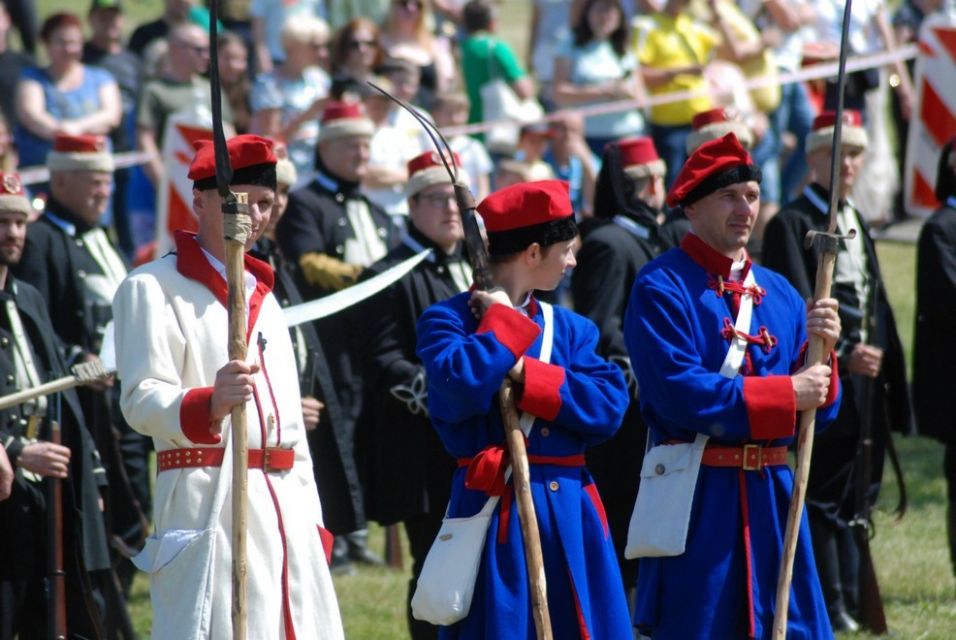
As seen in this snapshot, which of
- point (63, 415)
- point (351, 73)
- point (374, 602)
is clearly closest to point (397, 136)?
point (351, 73)

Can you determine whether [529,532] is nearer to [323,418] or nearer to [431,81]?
[323,418]

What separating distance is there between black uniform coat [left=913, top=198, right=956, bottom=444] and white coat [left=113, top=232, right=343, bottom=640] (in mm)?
4206

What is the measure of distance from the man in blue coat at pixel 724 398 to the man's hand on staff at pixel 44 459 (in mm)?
2181

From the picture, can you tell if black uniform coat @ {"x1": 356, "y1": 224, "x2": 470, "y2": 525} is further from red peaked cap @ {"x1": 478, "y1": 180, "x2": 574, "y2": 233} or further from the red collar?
red peaked cap @ {"x1": 478, "y1": 180, "x2": 574, "y2": 233}

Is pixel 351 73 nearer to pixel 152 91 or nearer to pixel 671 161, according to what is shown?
pixel 152 91

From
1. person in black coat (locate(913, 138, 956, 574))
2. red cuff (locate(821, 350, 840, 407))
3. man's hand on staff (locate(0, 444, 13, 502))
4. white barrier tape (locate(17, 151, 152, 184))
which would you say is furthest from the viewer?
white barrier tape (locate(17, 151, 152, 184))

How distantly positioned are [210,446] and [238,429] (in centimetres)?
26

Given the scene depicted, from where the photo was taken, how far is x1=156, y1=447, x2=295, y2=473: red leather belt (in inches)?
208

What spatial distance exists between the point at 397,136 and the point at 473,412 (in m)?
6.34

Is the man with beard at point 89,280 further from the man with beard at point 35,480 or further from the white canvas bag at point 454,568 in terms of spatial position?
the white canvas bag at point 454,568

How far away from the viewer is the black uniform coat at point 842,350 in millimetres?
8375

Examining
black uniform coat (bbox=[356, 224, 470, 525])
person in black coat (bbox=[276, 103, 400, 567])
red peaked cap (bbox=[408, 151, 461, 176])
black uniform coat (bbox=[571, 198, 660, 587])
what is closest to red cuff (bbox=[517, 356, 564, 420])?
black uniform coat (bbox=[356, 224, 470, 525])

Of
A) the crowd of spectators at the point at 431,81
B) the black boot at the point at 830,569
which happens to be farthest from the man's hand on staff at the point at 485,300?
the crowd of spectators at the point at 431,81

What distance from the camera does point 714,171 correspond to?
5789mm
